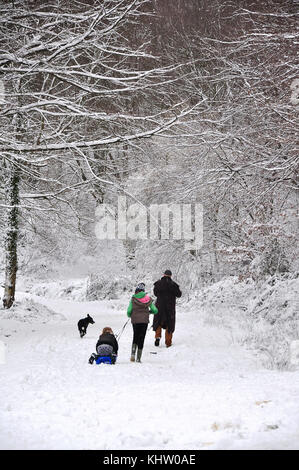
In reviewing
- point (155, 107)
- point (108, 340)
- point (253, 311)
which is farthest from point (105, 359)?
point (155, 107)

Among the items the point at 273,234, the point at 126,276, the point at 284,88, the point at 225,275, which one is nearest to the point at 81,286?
the point at 126,276

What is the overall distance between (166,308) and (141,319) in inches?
80.4

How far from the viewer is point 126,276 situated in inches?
1043

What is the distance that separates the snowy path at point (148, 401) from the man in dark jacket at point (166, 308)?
0.68 m

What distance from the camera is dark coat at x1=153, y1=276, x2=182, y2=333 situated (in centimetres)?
1077

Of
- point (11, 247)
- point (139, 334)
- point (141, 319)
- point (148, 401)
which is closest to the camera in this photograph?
point (148, 401)

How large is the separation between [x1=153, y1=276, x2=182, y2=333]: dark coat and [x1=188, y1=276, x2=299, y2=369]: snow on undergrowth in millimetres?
1996

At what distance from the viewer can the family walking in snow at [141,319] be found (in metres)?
8.34

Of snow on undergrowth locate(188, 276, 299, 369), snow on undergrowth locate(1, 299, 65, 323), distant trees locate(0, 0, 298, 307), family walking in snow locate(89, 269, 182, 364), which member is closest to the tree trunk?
distant trees locate(0, 0, 298, 307)

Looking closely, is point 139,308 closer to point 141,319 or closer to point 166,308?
point 141,319

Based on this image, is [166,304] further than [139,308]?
Yes

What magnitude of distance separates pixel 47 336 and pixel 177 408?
8448mm

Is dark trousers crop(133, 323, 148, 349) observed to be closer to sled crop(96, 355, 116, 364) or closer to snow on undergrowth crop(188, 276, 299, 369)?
sled crop(96, 355, 116, 364)

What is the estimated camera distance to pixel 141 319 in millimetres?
8922
